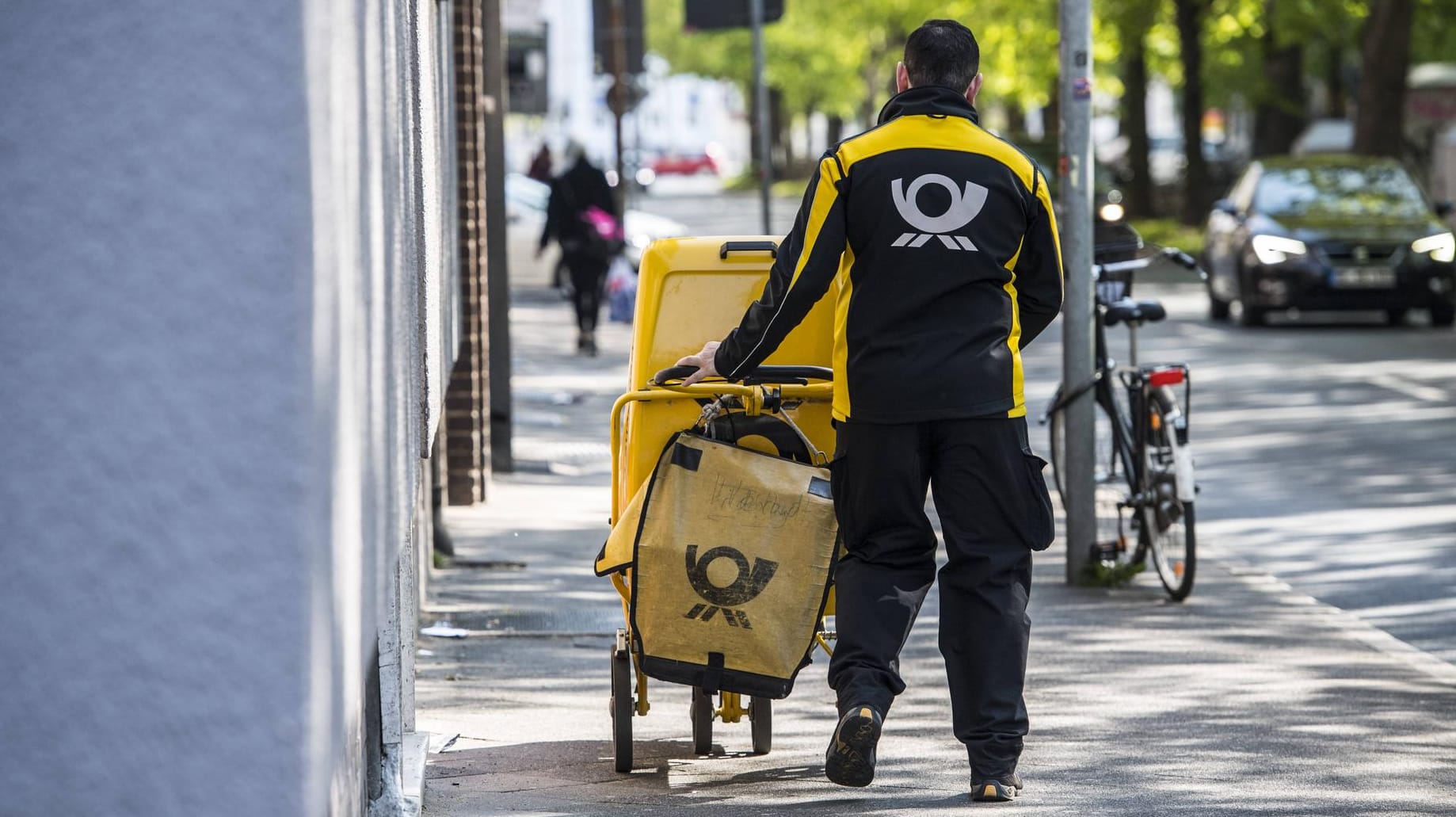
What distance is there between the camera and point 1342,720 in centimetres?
631

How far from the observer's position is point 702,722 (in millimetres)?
5766

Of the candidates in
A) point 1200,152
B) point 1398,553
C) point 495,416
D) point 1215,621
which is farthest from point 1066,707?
point 1200,152

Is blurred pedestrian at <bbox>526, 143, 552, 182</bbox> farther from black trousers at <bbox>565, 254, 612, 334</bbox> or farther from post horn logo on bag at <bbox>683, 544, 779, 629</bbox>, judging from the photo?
post horn logo on bag at <bbox>683, 544, 779, 629</bbox>

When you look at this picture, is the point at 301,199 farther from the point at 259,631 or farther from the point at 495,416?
the point at 495,416

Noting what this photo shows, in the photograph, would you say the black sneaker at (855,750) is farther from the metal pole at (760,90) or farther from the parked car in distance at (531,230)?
the parked car in distance at (531,230)

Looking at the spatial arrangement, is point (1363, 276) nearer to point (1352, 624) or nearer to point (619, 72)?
point (619, 72)

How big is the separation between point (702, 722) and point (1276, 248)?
54.0 ft

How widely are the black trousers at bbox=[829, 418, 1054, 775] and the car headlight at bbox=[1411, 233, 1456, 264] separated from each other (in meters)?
16.7

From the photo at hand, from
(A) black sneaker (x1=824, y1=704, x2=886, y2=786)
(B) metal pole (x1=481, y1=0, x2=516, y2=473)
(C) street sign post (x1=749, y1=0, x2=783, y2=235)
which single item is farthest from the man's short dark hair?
(C) street sign post (x1=749, y1=0, x2=783, y2=235)

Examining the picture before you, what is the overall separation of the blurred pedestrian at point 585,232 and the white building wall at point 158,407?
1609cm

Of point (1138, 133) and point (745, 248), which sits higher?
point (1138, 133)

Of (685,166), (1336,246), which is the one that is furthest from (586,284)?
(685,166)

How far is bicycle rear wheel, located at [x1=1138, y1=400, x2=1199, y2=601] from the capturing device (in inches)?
324

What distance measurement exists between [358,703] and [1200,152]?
3408 cm
